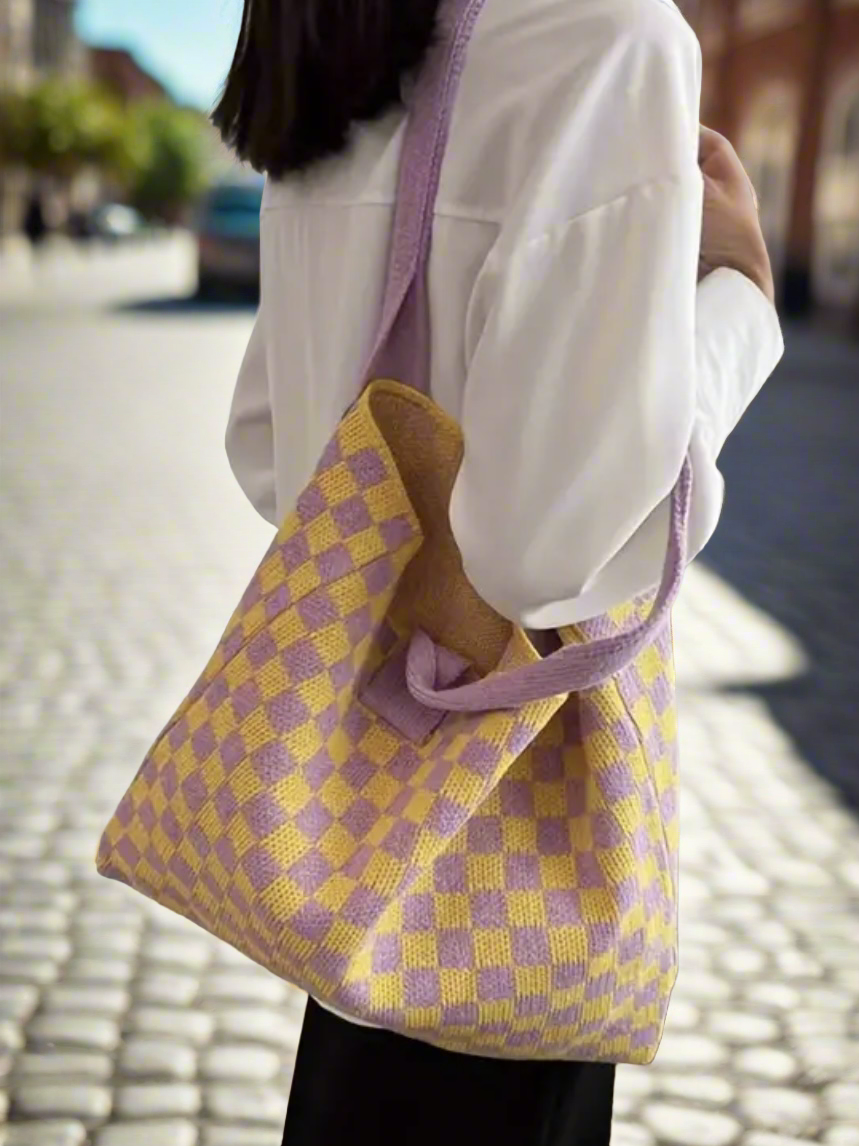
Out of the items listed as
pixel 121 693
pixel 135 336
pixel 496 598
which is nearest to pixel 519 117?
pixel 496 598

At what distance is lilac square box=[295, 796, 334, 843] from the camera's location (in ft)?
4.39

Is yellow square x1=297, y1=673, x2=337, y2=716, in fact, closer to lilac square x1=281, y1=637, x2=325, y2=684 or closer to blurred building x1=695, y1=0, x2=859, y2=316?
lilac square x1=281, y1=637, x2=325, y2=684

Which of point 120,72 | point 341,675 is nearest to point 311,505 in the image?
point 341,675

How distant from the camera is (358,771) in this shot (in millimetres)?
1366

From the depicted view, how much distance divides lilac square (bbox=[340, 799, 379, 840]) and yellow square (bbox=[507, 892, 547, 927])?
0.42 ft

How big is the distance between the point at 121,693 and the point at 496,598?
13.3ft

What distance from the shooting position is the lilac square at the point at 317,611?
1.36m

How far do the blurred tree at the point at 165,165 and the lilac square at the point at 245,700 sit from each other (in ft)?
376

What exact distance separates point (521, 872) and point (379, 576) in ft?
0.89

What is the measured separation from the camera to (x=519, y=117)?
129 cm

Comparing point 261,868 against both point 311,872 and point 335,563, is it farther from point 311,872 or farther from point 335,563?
point 335,563

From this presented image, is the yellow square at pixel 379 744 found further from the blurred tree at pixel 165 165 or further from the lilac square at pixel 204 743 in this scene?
the blurred tree at pixel 165 165

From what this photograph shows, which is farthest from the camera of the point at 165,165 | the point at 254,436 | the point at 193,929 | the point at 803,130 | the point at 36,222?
the point at 165,165

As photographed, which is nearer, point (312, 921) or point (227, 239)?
point (312, 921)
